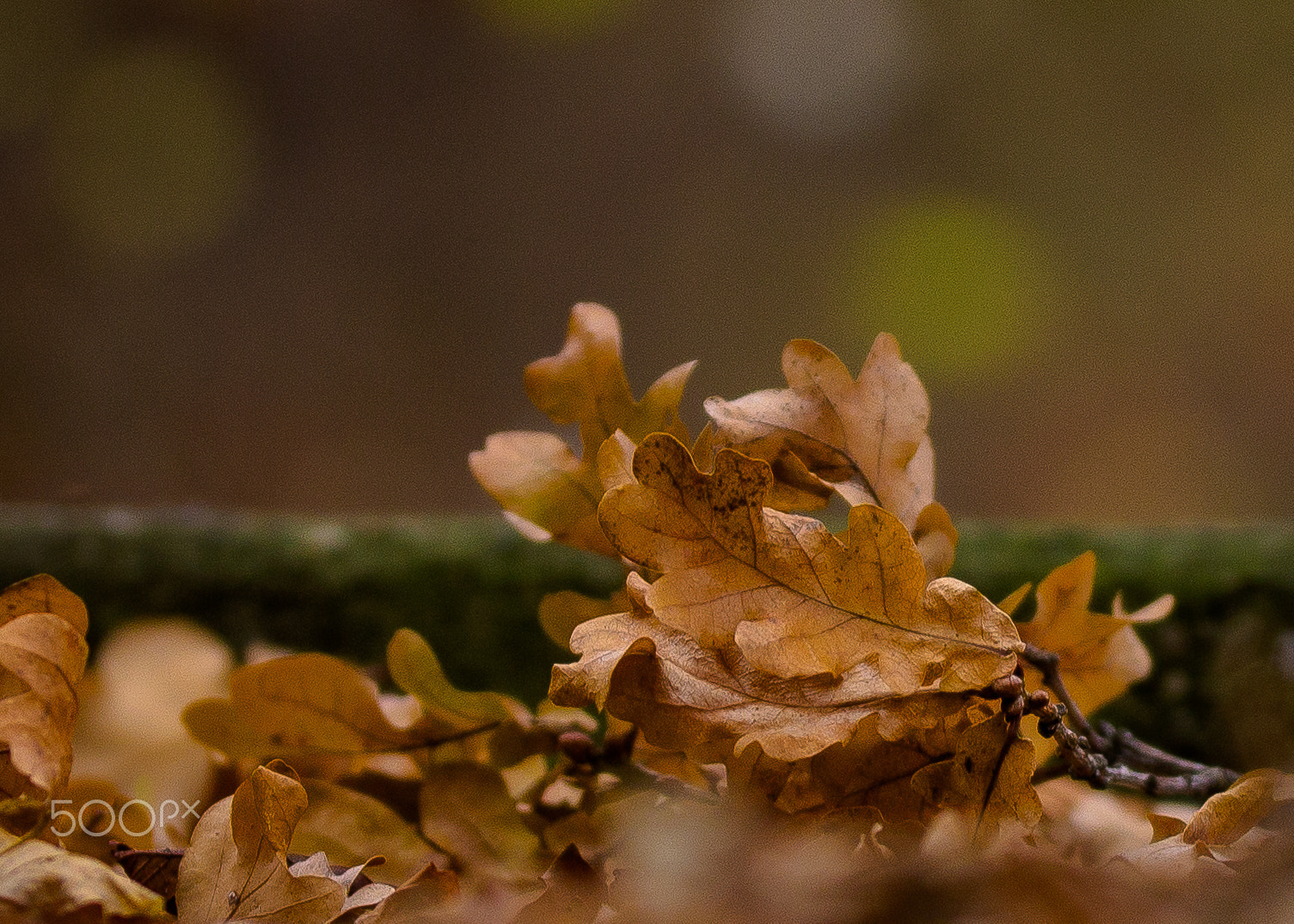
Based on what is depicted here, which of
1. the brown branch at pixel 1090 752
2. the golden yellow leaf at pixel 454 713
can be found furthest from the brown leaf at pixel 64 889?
the brown branch at pixel 1090 752

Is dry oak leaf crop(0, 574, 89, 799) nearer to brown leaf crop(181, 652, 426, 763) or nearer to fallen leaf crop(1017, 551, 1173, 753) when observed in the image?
brown leaf crop(181, 652, 426, 763)

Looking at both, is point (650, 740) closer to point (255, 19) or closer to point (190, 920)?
point (190, 920)

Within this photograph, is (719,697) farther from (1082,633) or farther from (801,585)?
(1082,633)

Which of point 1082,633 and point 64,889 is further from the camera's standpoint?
point 1082,633

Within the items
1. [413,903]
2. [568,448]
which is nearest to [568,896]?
[413,903]

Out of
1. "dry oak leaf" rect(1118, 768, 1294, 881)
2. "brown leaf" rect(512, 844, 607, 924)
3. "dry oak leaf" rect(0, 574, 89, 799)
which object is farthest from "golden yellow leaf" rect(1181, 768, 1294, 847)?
"dry oak leaf" rect(0, 574, 89, 799)

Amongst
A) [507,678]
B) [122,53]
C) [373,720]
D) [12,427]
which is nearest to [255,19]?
[122,53]
